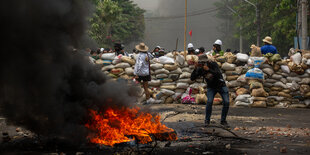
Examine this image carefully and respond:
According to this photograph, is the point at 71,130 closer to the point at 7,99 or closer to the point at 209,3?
the point at 7,99

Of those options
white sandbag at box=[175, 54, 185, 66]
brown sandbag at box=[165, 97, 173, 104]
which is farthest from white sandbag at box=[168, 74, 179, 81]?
brown sandbag at box=[165, 97, 173, 104]

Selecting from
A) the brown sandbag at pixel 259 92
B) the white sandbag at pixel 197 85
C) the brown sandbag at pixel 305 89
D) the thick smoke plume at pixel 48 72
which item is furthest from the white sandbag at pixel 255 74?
the thick smoke plume at pixel 48 72

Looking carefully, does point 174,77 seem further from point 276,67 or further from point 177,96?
point 276,67

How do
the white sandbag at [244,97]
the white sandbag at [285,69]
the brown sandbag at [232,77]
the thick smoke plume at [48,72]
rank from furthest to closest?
the brown sandbag at [232,77], the white sandbag at [285,69], the white sandbag at [244,97], the thick smoke plume at [48,72]

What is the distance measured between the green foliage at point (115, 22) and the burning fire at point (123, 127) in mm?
19907

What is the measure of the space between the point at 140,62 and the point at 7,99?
6.87 metres

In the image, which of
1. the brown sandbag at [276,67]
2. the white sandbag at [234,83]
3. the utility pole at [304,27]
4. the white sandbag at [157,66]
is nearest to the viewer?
the brown sandbag at [276,67]

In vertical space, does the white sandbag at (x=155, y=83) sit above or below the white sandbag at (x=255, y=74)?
below

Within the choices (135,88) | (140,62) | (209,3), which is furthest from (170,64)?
(209,3)

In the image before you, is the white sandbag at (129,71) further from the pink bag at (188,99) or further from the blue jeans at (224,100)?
the blue jeans at (224,100)

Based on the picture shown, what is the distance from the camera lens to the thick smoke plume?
4.61 m

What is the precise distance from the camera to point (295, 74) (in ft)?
39.2

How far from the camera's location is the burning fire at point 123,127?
17.5 feet

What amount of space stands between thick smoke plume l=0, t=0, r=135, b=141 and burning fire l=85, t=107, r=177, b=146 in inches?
6.5
